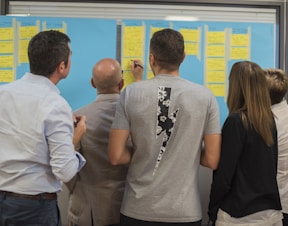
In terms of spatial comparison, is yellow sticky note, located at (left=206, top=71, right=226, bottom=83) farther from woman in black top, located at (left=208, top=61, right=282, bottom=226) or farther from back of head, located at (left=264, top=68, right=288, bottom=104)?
woman in black top, located at (left=208, top=61, right=282, bottom=226)

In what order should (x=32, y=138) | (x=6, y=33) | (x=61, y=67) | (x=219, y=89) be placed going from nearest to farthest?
(x=32, y=138) < (x=61, y=67) < (x=6, y=33) < (x=219, y=89)

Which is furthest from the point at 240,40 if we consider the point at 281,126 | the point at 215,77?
the point at 281,126

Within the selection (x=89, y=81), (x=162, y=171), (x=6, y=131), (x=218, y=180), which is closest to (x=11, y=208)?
(x=6, y=131)

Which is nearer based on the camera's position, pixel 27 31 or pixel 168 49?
pixel 168 49

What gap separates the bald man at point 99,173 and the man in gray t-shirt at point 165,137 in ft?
0.66

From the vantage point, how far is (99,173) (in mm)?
1787

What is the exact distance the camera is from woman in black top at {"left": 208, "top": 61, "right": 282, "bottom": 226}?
5.27 feet

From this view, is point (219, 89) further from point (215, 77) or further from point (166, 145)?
point (166, 145)

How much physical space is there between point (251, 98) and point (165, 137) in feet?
1.48

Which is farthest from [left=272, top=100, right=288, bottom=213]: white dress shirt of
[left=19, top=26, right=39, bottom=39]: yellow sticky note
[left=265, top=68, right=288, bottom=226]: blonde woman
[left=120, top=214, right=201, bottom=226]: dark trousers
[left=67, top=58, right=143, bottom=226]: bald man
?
[left=19, top=26, right=39, bottom=39]: yellow sticky note

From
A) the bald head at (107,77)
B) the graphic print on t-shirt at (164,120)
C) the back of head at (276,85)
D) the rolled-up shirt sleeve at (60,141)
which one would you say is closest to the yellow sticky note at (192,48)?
the back of head at (276,85)

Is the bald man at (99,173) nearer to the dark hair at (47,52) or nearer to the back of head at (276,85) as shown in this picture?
the dark hair at (47,52)

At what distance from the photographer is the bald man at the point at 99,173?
1785 millimetres

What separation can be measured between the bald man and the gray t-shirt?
9.8 inches
